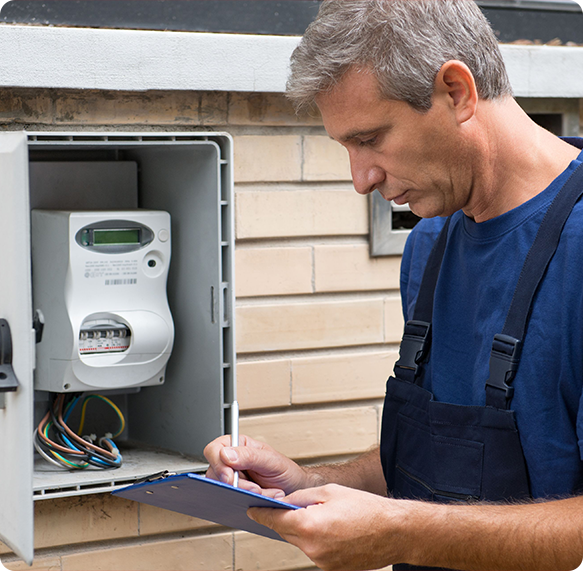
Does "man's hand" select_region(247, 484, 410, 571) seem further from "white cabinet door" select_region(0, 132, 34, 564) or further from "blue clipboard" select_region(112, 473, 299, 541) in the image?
"white cabinet door" select_region(0, 132, 34, 564)

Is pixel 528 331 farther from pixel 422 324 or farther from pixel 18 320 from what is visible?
pixel 18 320

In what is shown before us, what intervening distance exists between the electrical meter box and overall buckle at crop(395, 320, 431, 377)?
Result: 1.54 ft

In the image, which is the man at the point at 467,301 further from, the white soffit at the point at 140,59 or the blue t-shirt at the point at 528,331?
the white soffit at the point at 140,59

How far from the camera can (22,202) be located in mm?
1495

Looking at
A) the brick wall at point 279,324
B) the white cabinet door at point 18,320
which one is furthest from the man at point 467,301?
the brick wall at point 279,324

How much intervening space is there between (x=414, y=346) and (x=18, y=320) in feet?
2.60

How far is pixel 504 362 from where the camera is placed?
1308 millimetres

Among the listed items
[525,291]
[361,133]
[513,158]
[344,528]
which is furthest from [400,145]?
[344,528]

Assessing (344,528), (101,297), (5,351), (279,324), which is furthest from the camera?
(279,324)

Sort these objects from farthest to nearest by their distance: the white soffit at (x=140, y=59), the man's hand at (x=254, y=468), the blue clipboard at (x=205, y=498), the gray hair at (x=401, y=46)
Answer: the white soffit at (x=140, y=59) → the man's hand at (x=254, y=468) → the gray hair at (x=401, y=46) → the blue clipboard at (x=205, y=498)

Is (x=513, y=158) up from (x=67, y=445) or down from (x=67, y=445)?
up

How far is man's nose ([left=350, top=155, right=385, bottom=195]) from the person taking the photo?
142cm

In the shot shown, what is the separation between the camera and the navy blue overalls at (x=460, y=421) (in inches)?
51.4

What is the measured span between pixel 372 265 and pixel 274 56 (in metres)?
0.64
